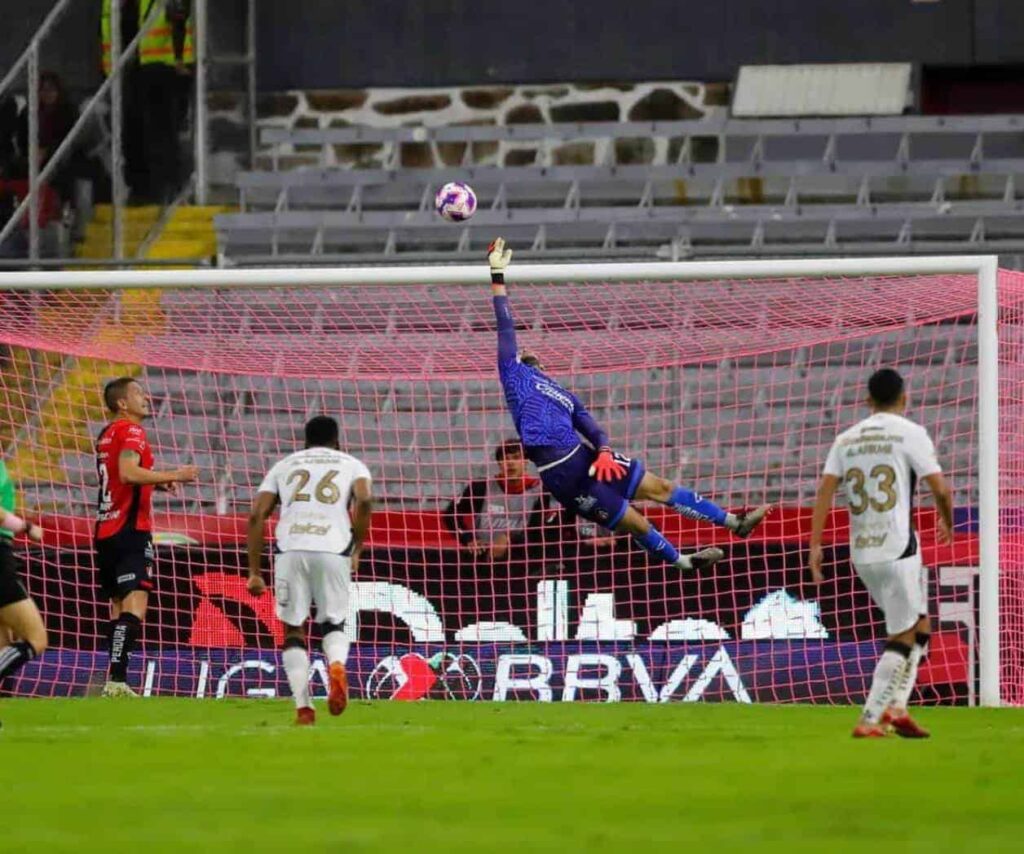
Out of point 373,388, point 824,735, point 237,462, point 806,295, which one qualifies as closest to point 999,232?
point 806,295

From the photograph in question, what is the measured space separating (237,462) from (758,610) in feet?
15.5

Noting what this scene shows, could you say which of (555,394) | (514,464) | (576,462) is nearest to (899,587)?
(576,462)

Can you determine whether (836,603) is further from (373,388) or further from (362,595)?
(373,388)

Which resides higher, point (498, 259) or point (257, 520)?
point (498, 259)

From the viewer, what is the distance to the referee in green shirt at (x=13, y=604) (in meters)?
10.7

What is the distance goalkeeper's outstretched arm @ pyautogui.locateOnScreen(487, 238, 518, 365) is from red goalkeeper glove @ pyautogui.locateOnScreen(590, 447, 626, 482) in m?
0.75

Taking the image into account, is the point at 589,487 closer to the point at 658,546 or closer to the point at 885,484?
the point at 658,546

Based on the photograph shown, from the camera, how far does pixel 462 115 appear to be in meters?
23.6

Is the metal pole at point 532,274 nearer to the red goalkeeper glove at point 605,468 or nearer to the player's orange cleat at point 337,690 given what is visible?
the red goalkeeper glove at point 605,468

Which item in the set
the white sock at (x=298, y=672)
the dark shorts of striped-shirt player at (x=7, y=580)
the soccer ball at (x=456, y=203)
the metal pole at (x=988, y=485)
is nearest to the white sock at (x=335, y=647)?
the white sock at (x=298, y=672)

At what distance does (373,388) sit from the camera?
58.4ft

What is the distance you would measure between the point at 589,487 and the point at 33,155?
7695 mm

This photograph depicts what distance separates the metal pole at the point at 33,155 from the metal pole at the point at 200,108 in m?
2.07

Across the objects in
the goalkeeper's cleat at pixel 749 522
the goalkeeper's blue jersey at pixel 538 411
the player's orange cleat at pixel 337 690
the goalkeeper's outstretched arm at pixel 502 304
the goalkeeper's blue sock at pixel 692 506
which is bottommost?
the player's orange cleat at pixel 337 690
